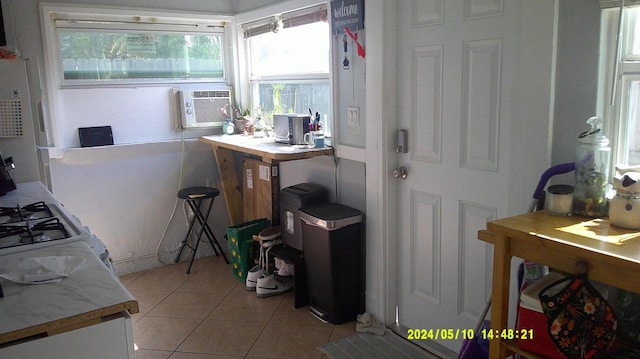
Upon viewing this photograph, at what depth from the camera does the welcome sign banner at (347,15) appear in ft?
9.56

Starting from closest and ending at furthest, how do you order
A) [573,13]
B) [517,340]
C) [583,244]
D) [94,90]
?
1. [583,244]
2. [517,340]
3. [573,13]
4. [94,90]

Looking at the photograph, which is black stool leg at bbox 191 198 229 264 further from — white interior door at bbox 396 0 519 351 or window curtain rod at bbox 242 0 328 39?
white interior door at bbox 396 0 519 351

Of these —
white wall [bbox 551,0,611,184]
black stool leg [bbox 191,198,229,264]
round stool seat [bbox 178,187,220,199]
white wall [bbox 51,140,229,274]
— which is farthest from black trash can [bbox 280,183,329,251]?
white wall [bbox 551,0,611,184]

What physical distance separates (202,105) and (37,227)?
2439mm

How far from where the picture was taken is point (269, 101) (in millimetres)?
4293

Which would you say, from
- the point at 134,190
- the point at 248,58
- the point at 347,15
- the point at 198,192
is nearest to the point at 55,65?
the point at 134,190

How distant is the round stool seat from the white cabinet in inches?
102

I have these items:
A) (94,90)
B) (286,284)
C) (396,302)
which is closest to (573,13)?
(396,302)

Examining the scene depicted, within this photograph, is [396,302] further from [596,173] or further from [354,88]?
[596,173]

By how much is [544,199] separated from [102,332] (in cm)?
159

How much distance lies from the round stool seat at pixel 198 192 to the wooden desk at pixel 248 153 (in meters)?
0.25

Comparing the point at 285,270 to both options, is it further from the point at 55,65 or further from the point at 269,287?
the point at 55,65

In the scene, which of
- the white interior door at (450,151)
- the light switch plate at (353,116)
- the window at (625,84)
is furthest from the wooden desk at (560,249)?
the light switch plate at (353,116)
